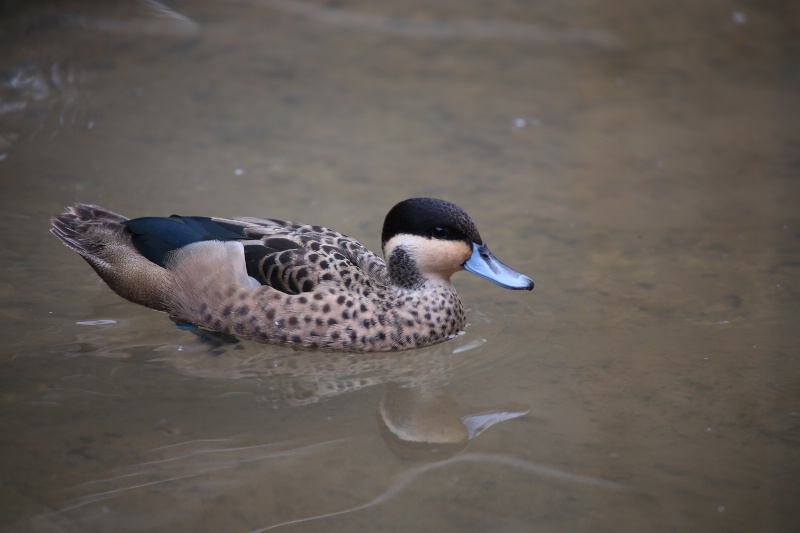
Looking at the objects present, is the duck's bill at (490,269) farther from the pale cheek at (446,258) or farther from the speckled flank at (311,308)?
the speckled flank at (311,308)

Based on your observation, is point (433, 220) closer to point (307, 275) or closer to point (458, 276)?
point (307, 275)

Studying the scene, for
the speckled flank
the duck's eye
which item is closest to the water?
the speckled flank

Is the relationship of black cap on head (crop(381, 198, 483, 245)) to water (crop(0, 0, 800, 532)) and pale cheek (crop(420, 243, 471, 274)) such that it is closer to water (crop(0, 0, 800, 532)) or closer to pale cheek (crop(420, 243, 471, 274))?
pale cheek (crop(420, 243, 471, 274))

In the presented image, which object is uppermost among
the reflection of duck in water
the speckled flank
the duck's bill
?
the duck's bill

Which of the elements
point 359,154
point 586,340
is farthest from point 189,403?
point 359,154

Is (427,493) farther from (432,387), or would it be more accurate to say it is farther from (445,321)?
(445,321)

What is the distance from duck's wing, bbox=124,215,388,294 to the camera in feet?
18.2

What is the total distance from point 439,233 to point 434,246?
0.28ft

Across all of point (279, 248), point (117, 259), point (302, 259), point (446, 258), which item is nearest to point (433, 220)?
point (446, 258)

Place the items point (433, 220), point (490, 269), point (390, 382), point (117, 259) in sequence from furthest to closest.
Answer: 1. point (117, 259)
2. point (490, 269)
3. point (433, 220)
4. point (390, 382)

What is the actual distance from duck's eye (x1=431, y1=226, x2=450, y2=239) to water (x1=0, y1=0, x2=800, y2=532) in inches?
26.1

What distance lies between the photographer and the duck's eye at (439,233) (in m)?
5.61

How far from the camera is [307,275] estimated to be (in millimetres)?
5512

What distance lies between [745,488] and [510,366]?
149 cm
